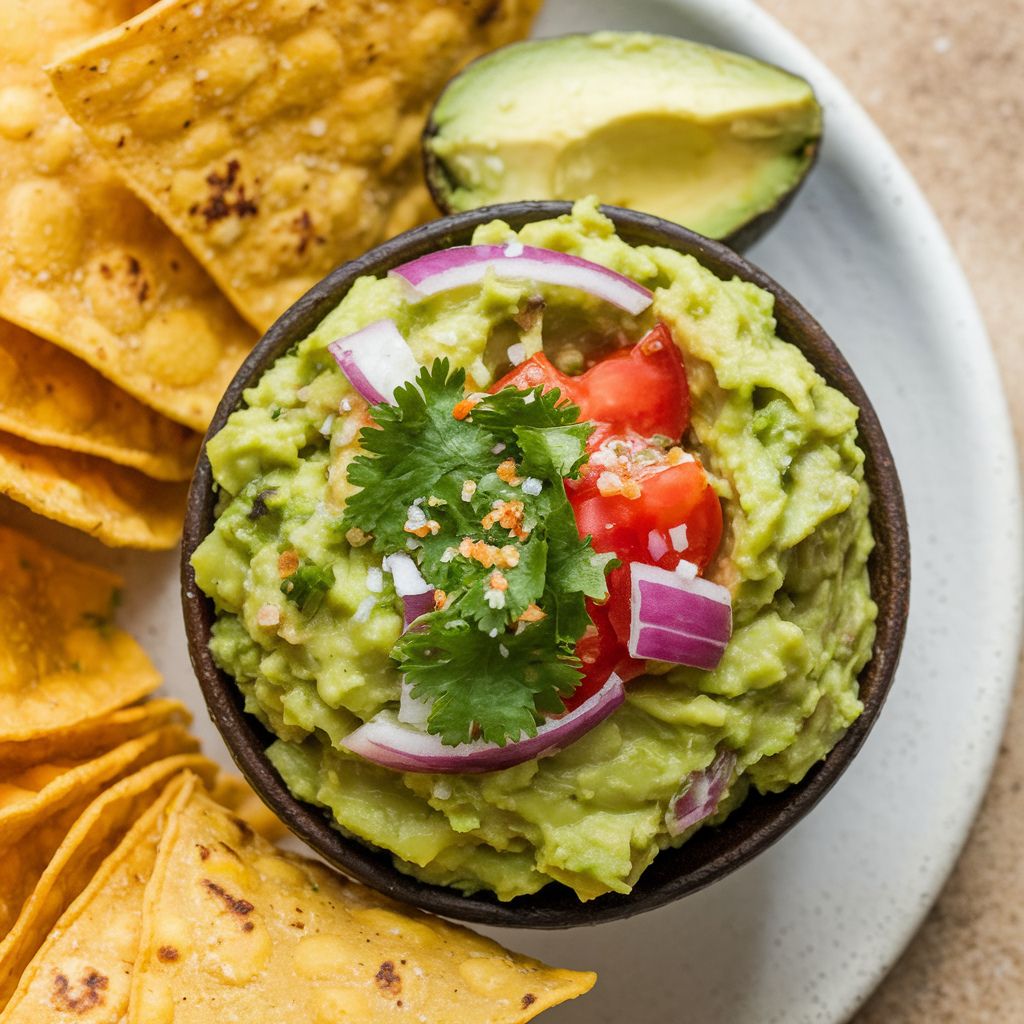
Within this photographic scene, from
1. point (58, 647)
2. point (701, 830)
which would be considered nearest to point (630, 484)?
point (701, 830)

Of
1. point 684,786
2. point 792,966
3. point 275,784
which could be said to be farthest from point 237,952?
point 792,966

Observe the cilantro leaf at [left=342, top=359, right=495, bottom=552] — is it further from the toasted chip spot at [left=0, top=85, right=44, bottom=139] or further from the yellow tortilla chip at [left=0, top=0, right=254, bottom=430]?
the toasted chip spot at [left=0, top=85, right=44, bottom=139]

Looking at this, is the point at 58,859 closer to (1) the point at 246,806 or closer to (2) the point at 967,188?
(1) the point at 246,806

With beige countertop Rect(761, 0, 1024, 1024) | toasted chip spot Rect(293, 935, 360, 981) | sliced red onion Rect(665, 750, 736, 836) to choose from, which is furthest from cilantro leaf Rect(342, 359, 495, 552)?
beige countertop Rect(761, 0, 1024, 1024)

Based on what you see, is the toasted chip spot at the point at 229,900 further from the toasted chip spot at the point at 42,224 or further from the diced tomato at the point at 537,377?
the toasted chip spot at the point at 42,224

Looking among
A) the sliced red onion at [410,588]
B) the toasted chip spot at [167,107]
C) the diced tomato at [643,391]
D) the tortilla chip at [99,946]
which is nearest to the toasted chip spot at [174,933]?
the tortilla chip at [99,946]
